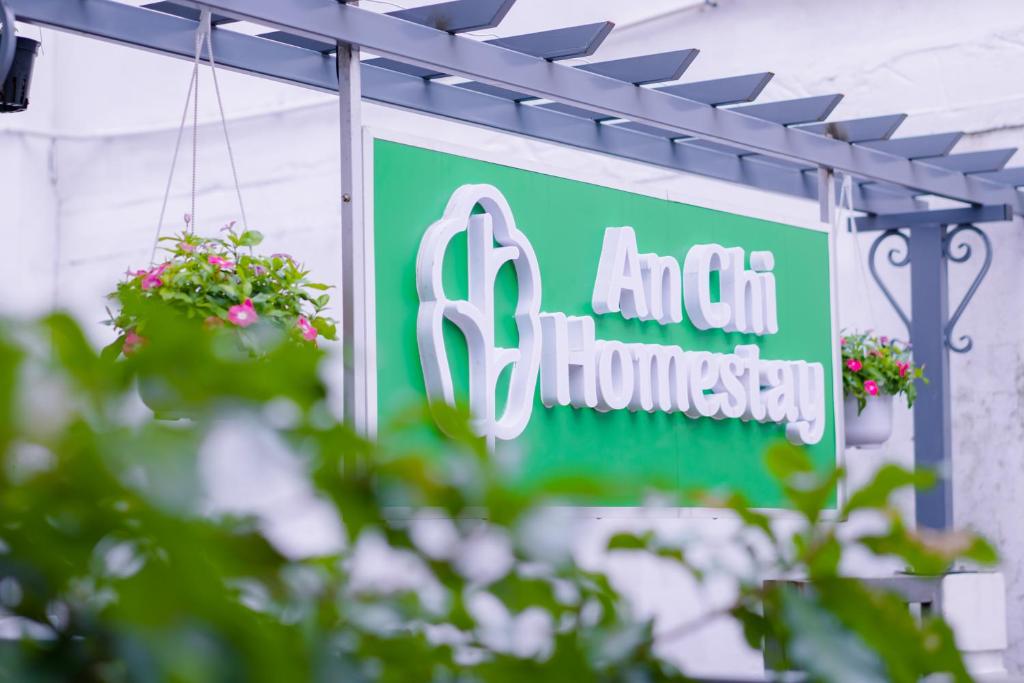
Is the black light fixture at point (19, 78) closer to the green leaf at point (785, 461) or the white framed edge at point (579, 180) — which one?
the white framed edge at point (579, 180)

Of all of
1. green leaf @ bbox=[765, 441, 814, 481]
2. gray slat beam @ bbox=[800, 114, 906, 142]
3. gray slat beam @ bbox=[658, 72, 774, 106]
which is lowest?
green leaf @ bbox=[765, 441, 814, 481]

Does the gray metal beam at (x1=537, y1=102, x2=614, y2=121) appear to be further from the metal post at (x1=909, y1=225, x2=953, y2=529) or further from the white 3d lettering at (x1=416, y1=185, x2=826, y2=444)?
the metal post at (x1=909, y1=225, x2=953, y2=529)

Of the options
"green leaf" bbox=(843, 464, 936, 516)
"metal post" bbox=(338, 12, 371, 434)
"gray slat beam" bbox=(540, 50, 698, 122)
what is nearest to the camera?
"green leaf" bbox=(843, 464, 936, 516)

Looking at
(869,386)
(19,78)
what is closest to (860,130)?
(869,386)

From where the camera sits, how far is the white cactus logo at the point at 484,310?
10.4ft

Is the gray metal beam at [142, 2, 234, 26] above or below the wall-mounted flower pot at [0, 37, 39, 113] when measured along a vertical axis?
above

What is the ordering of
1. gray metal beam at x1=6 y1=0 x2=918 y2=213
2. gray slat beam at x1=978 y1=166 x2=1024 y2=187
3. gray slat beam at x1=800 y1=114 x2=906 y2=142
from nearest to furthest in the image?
gray metal beam at x1=6 y1=0 x2=918 y2=213, gray slat beam at x1=800 y1=114 x2=906 y2=142, gray slat beam at x1=978 y1=166 x2=1024 y2=187

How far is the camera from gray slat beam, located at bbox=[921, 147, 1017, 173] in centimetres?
498

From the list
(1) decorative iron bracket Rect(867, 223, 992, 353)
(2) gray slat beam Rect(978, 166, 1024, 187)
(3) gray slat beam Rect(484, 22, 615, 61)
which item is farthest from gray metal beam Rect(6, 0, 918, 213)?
(2) gray slat beam Rect(978, 166, 1024, 187)

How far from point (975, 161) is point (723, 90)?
1.39 metres

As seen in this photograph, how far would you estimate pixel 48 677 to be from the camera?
1.21ft

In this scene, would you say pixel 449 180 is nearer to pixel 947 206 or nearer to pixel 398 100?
pixel 398 100

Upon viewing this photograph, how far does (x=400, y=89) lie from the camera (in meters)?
3.80

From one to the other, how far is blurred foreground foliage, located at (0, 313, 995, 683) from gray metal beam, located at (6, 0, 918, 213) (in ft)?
9.19
